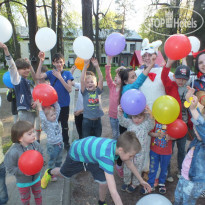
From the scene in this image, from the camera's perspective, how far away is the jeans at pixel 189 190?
1.92m

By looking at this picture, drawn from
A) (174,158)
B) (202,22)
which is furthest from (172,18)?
(174,158)

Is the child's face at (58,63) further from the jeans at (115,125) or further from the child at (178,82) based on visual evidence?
the child at (178,82)

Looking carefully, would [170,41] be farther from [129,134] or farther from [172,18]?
[172,18]

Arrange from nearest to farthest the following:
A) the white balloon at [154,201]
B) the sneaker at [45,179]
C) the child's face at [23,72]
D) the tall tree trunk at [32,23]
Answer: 1. the white balloon at [154,201]
2. the sneaker at [45,179]
3. the child's face at [23,72]
4. the tall tree trunk at [32,23]

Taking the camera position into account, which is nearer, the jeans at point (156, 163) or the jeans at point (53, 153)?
the jeans at point (156, 163)

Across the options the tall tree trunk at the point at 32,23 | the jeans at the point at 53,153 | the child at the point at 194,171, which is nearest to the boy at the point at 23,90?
the jeans at the point at 53,153

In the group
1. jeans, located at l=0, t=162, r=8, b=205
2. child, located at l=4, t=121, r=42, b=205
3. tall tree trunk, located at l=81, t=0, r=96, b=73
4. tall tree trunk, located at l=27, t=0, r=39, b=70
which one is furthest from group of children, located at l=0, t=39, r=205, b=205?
tall tree trunk, located at l=27, t=0, r=39, b=70

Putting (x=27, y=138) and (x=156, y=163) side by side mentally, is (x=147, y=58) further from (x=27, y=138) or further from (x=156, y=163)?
(x=27, y=138)

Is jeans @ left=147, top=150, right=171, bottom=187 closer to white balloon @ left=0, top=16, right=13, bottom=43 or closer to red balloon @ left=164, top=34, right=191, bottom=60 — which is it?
red balloon @ left=164, top=34, right=191, bottom=60

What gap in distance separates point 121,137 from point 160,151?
99cm

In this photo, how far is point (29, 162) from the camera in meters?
1.95

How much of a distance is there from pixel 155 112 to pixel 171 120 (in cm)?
22

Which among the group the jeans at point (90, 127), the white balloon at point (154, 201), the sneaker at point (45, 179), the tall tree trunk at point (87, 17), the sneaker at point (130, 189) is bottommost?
the sneaker at point (130, 189)

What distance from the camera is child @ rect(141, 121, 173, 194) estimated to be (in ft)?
8.68
